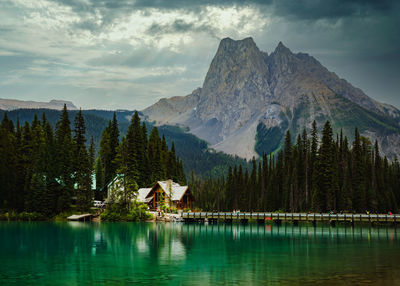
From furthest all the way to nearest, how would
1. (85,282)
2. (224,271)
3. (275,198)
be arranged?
(275,198) < (224,271) < (85,282)

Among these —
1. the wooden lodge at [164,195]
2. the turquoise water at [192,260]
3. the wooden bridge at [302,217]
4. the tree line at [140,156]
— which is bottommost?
the turquoise water at [192,260]

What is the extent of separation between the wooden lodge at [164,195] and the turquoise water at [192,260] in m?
44.7

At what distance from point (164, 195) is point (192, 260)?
6800 cm

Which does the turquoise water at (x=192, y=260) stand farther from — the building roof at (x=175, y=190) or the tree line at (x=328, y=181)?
the building roof at (x=175, y=190)

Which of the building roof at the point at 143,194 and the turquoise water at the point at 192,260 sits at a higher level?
the building roof at the point at 143,194

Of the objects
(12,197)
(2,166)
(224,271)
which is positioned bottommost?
(224,271)

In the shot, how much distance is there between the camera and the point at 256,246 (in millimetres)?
56469

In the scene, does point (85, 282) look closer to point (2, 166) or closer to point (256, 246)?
point (256, 246)

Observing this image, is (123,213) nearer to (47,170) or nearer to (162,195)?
(162,195)

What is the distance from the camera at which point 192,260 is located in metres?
43.8

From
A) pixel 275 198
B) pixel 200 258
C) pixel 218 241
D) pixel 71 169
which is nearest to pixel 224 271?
pixel 200 258

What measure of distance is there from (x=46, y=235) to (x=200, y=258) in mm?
28805

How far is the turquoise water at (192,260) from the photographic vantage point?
1339 inches

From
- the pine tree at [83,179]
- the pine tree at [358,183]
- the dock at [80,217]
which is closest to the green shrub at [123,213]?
the dock at [80,217]
